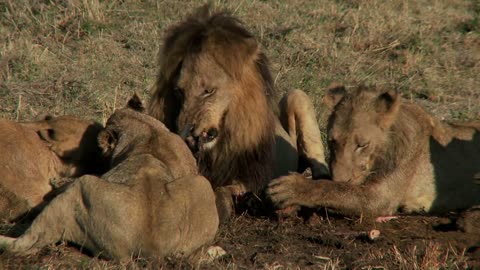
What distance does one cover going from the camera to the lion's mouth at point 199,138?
6.02 meters

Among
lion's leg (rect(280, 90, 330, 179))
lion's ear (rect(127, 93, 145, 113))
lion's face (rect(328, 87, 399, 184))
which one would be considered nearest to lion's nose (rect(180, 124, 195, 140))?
lion's ear (rect(127, 93, 145, 113))

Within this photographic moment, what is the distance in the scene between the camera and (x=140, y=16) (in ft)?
34.1

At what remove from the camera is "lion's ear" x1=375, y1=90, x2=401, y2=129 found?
6.02 m

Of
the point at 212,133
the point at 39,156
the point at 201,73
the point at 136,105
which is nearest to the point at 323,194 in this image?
the point at 212,133

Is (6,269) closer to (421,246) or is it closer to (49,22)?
(421,246)

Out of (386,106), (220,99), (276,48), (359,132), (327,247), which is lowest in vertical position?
(327,247)

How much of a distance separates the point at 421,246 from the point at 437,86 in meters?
4.19

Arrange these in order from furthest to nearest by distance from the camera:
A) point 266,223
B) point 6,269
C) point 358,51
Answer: point 358,51 < point 266,223 < point 6,269

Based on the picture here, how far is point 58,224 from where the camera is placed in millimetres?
4891

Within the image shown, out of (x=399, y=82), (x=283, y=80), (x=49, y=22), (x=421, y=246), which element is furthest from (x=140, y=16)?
(x=421, y=246)

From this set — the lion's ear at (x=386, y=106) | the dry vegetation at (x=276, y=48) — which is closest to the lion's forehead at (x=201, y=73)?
the lion's ear at (x=386, y=106)

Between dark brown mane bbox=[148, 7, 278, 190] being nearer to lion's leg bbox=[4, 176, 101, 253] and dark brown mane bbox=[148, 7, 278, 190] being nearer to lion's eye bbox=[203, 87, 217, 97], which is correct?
lion's eye bbox=[203, 87, 217, 97]

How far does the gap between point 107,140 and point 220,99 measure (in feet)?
2.68

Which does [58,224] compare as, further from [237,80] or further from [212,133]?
[237,80]
